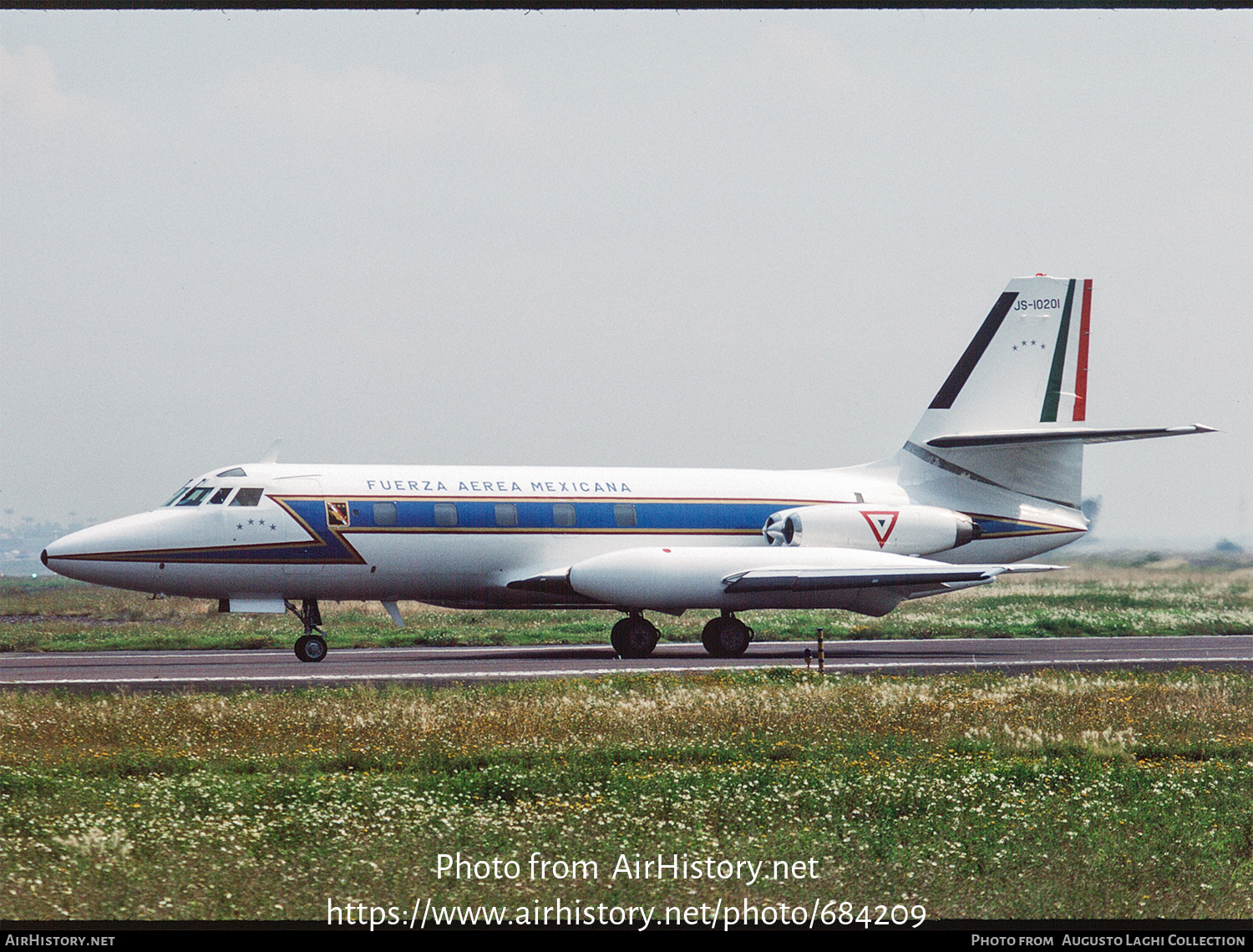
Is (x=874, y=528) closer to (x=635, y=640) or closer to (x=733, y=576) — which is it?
(x=733, y=576)

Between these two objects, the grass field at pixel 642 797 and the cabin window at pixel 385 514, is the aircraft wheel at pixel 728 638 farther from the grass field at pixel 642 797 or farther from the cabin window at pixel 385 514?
the grass field at pixel 642 797

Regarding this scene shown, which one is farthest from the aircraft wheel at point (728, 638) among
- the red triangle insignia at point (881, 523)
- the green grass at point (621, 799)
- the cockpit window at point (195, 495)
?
the cockpit window at point (195, 495)

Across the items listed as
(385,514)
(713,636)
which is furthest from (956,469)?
(385,514)

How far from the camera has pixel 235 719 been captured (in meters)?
15.3

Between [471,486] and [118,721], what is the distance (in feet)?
40.8

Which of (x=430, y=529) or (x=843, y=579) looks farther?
(x=843, y=579)

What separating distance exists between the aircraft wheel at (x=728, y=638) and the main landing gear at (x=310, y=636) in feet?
25.3

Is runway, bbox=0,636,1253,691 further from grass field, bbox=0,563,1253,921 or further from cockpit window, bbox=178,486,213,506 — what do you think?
cockpit window, bbox=178,486,213,506

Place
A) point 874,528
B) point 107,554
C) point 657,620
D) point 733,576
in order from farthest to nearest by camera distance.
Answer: point 657,620
point 874,528
point 733,576
point 107,554

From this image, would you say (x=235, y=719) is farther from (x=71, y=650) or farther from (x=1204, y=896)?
(x=71, y=650)

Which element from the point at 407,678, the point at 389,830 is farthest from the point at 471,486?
the point at 389,830

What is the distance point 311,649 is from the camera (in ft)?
84.2

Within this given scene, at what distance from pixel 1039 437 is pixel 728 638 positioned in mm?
8184

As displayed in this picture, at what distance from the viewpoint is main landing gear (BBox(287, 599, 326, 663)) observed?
84.0 feet
